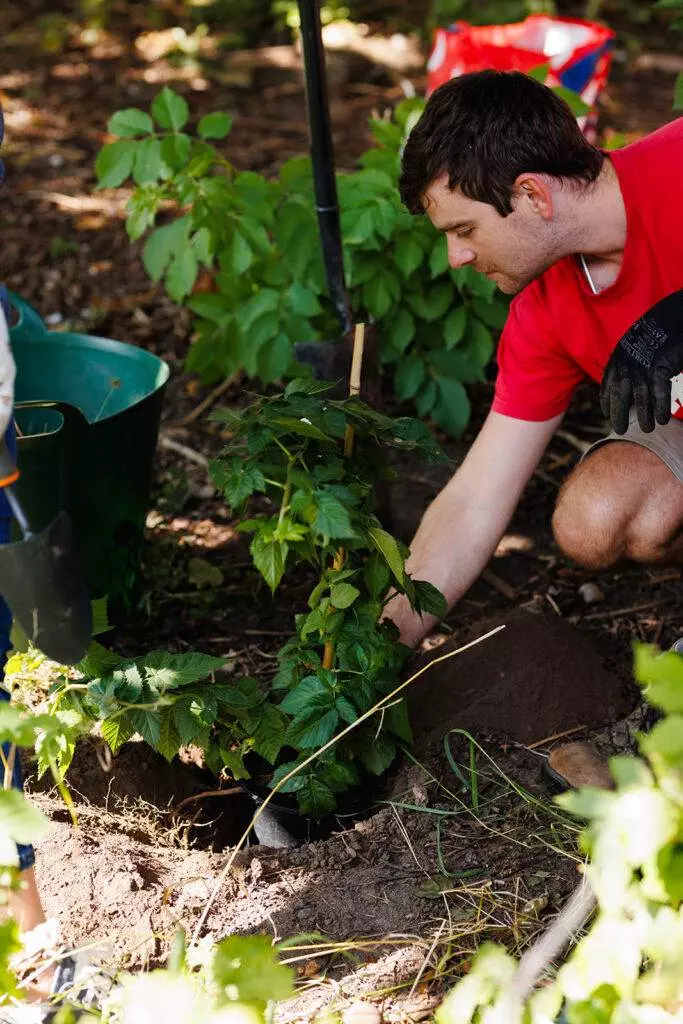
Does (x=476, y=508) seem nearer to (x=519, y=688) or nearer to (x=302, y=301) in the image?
(x=519, y=688)

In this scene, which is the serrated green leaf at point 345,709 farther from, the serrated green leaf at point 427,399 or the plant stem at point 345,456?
the serrated green leaf at point 427,399

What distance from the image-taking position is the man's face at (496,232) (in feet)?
7.15

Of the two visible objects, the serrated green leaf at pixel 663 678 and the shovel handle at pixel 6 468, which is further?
the shovel handle at pixel 6 468

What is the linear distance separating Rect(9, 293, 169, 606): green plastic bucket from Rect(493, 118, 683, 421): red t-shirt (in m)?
0.81

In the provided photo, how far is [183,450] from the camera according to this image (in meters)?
3.49

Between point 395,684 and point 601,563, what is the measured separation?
0.70m

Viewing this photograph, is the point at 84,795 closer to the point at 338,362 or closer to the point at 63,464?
the point at 63,464

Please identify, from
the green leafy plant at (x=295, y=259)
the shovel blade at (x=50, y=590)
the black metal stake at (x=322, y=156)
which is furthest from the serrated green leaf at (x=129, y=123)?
the shovel blade at (x=50, y=590)

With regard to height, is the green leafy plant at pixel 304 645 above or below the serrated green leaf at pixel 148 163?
below

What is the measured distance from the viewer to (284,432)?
1.88 metres

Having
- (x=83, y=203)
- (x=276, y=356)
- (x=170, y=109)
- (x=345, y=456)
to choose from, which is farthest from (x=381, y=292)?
(x=83, y=203)

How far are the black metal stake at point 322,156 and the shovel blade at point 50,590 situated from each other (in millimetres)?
1591

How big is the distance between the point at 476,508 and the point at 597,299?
490 millimetres

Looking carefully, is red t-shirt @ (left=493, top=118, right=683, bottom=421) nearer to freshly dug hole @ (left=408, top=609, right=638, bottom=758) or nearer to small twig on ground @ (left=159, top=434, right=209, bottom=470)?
freshly dug hole @ (left=408, top=609, right=638, bottom=758)
